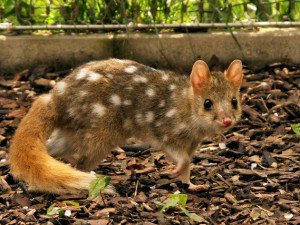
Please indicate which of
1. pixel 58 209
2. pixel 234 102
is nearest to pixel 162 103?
pixel 234 102

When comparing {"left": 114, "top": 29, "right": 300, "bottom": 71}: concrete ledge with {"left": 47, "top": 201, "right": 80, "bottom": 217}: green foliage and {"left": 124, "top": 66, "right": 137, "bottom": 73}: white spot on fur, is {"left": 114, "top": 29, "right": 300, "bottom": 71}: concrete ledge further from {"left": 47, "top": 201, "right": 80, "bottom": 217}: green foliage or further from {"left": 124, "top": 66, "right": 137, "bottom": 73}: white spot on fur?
{"left": 47, "top": 201, "right": 80, "bottom": 217}: green foliage

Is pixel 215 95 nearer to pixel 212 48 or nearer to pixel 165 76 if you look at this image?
pixel 165 76

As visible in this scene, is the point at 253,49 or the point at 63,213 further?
the point at 253,49

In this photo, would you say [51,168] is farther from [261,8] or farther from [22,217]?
[261,8]

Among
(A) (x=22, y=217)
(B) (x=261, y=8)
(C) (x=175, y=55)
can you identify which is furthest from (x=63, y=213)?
(B) (x=261, y=8)

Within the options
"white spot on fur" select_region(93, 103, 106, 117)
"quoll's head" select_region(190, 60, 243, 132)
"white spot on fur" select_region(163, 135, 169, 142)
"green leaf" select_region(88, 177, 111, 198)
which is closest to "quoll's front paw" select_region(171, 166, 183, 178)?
"white spot on fur" select_region(163, 135, 169, 142)

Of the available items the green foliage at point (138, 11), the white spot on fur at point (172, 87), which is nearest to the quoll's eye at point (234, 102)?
the white spot on fur at point (172, 87)
